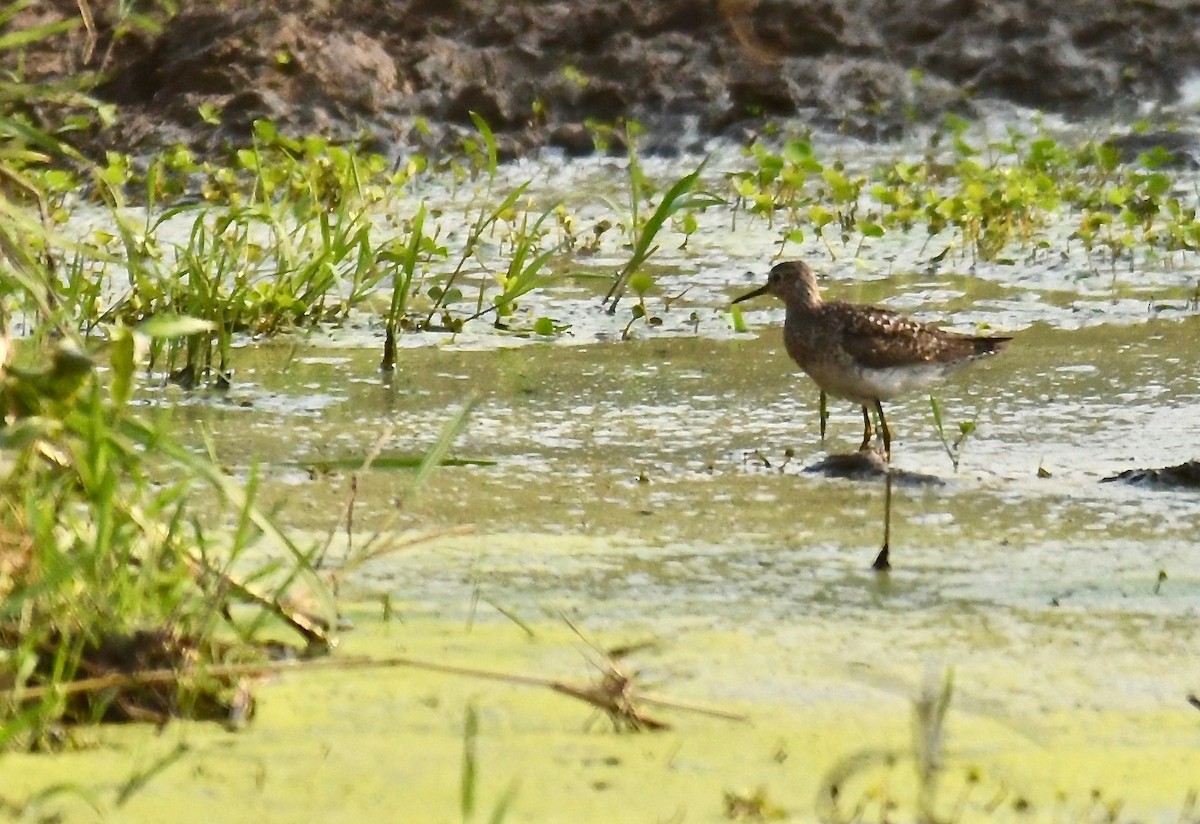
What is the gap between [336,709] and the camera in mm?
3271

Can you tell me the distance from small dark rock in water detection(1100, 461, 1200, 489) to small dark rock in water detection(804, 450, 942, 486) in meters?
0.45

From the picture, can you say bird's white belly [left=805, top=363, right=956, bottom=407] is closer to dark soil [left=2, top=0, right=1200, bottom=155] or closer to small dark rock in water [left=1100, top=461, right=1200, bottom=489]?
small dark rock in water [left=1100, top=461, right=1200, bottom=489]

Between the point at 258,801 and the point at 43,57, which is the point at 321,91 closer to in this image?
the point at 43,57

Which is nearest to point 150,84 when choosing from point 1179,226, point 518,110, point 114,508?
point 518,110

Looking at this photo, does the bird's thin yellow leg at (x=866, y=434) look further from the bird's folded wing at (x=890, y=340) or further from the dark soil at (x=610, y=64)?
the dark soil at (x=610, y=64)

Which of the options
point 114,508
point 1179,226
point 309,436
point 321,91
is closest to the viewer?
point 114,508

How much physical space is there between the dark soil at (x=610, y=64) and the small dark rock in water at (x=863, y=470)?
5686 millimetres

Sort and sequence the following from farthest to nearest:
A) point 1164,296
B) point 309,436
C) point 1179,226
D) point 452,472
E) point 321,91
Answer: point 321,91 < point 1179,226 < point 1164,296 < point 309,436 < point 452,472

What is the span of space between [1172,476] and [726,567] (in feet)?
3.98

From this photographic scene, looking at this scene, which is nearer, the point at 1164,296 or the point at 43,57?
the point at 1164,296

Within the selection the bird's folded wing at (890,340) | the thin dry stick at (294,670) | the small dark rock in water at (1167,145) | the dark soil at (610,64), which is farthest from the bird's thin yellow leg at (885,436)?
the dark soil at (610,64)

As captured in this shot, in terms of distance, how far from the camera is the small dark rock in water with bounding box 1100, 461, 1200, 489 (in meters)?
4.77

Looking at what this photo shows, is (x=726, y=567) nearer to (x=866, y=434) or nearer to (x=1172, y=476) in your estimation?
(x=1172, y=476)

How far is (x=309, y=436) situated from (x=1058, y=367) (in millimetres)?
2345
